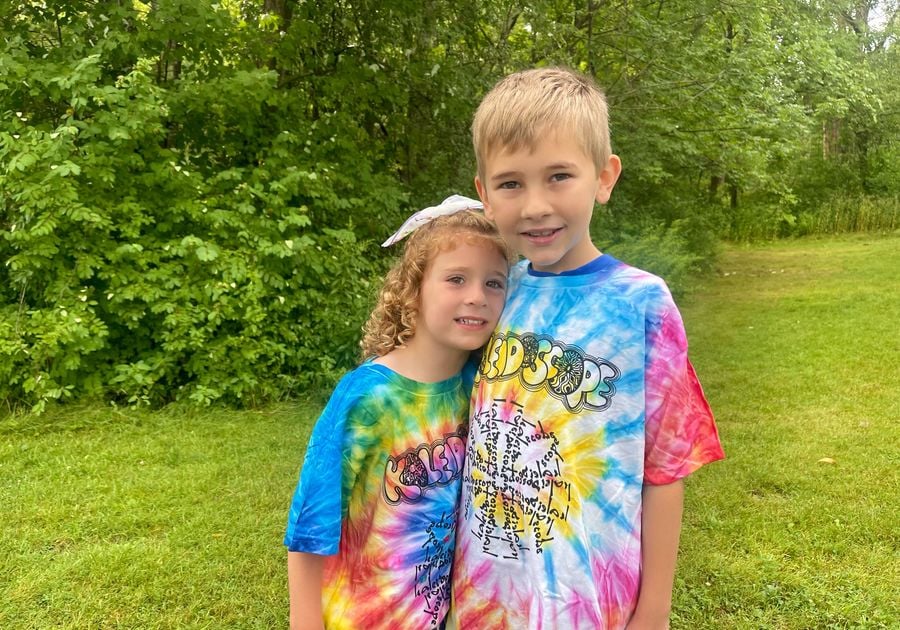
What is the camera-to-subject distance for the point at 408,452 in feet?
4.91

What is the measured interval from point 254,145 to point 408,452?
5.64 m

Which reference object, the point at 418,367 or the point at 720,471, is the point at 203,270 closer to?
the point at 720,471

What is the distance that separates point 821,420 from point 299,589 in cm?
504

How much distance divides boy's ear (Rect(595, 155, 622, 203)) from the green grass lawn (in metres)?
2.24

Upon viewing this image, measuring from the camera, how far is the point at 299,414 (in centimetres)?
565

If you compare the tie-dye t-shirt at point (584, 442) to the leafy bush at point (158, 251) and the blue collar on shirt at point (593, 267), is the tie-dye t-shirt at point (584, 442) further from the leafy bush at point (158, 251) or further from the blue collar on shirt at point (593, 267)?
the leafy bush at point (158, 251)

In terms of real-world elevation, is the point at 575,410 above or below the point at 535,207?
below

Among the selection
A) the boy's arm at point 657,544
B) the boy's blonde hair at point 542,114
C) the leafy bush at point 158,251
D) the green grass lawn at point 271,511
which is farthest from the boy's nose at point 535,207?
the leafy bush at point 158,251

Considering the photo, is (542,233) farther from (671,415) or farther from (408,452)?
(408,452)

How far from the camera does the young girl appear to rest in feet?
4.78

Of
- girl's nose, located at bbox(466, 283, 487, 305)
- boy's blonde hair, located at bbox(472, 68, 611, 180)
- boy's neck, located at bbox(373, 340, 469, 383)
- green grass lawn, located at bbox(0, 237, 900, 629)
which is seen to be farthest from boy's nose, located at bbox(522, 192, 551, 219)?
green grass lawn, located at bbox(0, 237, 900, 629)

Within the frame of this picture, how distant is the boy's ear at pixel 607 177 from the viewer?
1.44 metres

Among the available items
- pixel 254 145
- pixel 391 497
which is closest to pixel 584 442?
pixel 391 497

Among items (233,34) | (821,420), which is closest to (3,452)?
(233,34)
